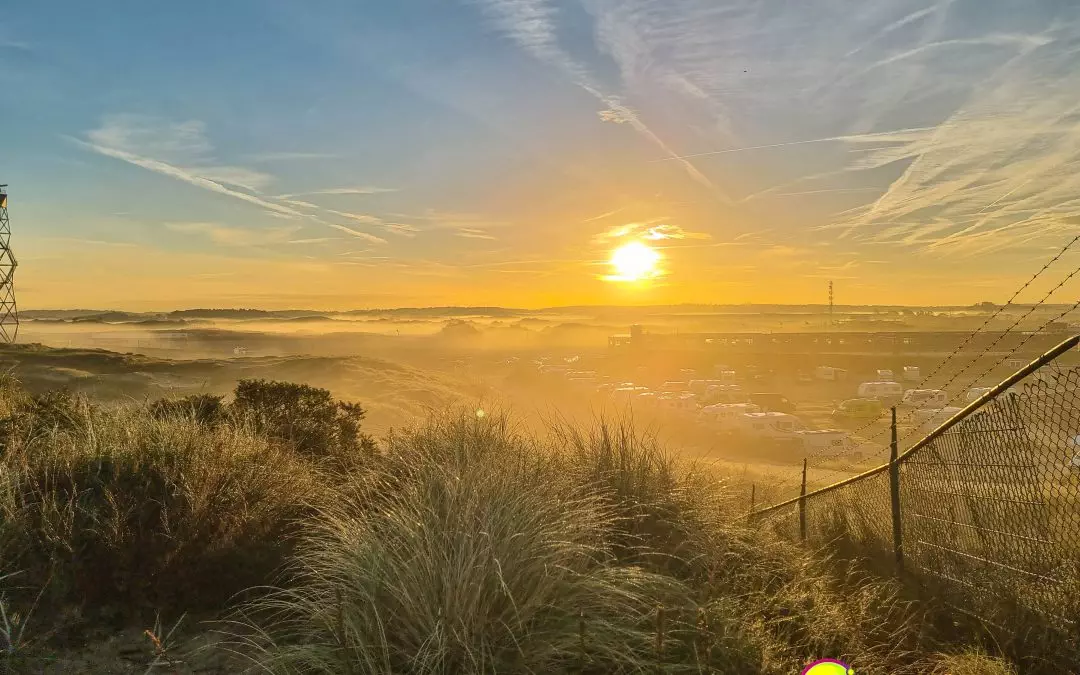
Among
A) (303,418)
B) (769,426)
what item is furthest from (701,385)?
(303,418)

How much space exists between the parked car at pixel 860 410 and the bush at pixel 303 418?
50.6m

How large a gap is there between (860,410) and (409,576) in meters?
56.9

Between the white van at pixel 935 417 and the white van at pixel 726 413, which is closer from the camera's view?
the white van at pixel 935 417

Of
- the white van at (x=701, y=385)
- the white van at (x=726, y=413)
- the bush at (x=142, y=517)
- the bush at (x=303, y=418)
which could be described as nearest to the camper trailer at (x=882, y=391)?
the white van at (x=701, y=385)

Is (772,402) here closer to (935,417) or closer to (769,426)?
(769,426)

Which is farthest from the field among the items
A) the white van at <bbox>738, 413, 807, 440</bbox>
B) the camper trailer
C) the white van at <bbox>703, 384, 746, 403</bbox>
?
the camper trailer

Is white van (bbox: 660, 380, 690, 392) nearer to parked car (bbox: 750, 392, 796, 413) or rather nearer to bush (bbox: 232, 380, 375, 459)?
parked car (bbox: 750, 392, 796, 413)

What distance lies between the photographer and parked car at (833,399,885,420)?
178 ft

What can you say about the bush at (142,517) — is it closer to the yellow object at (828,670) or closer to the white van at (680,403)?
the yellow object at (828,670)

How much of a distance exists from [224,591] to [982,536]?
584 centimetres

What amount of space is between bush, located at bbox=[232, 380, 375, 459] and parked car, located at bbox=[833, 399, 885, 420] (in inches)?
1993

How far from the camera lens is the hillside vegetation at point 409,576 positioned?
A: 4270 millimetres

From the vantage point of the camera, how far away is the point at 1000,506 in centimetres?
530

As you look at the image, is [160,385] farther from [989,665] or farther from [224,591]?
[989,665]
